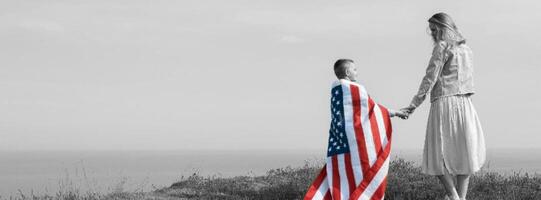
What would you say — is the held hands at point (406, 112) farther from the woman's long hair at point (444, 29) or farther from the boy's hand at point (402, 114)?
the woman's long hair at point (444, 29)

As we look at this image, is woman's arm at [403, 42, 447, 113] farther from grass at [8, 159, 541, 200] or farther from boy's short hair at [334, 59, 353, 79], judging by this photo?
grass at [8, 159, 541, 200]

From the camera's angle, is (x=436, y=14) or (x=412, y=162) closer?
(x=436, y=14)

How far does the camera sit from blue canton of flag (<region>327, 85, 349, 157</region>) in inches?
328

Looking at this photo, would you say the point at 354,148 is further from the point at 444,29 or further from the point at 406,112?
the point at 444,29

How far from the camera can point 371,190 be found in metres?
8.40

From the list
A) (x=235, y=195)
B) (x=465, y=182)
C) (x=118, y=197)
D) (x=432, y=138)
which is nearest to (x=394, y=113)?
(x=432, y=138)

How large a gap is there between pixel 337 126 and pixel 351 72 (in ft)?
2.14

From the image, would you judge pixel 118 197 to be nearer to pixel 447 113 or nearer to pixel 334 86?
pixel 334 86

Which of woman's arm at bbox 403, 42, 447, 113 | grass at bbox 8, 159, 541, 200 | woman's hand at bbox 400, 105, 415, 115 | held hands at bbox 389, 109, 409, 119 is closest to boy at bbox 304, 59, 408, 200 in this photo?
held hands at bbox 389, 109, 409, 119

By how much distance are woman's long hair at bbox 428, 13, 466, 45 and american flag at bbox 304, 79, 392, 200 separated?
1164mm

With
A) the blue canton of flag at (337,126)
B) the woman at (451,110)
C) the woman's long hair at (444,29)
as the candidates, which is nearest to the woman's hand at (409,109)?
the woman at (451,110)

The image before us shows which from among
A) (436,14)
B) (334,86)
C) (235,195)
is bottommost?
(235,195)

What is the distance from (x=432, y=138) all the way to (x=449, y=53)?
1066 millimetres

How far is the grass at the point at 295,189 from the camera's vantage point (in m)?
10.5
